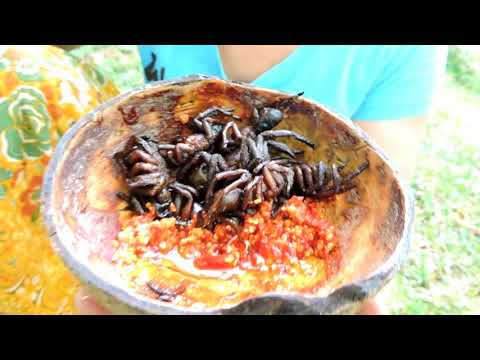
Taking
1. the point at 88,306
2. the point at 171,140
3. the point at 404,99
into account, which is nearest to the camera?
the point at 88,306

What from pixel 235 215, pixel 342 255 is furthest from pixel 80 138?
pixel 342 255

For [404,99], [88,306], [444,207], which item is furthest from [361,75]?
[444,207]

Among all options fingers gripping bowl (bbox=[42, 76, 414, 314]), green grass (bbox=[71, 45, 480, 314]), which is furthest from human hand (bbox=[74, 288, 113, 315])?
green grass (bbox=[71, 45, 480, 314])

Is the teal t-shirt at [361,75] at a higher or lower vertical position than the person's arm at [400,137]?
higher

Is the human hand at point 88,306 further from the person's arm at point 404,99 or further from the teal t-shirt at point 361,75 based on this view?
the person's arm at point 404,99

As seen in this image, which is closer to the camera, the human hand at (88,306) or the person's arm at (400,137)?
the human hand at (88,306)

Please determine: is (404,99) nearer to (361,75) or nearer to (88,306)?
(361,75)

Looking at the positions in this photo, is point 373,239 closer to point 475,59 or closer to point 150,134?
point 150,134

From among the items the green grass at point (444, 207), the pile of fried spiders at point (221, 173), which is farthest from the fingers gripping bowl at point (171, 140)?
the green grass at point (444, 207)
